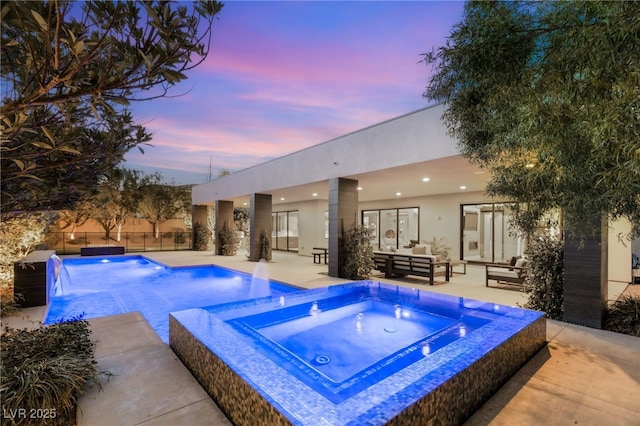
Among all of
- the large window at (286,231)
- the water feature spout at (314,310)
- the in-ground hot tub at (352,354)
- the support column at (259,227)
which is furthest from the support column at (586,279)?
the large window at (286,231)

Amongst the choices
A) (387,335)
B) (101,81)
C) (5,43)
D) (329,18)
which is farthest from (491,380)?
(329,18)

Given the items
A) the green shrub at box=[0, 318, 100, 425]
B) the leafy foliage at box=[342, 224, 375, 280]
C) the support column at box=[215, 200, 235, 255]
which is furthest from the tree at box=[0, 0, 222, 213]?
the support column at box=[215, 200, 235, 255]

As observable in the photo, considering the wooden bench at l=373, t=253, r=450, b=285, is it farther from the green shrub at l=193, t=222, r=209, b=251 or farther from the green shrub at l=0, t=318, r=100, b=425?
the green shrub at l=193, t=222, r=209, b=251

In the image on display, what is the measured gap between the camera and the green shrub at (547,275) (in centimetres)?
549

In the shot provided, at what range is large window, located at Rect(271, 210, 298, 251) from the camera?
20344 mm

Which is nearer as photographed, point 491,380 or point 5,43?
point 5,43

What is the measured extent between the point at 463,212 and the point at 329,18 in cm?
993

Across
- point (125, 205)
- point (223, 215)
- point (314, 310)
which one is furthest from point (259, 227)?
point (125, 205)

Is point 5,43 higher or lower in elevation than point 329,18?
lower

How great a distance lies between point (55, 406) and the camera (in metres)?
2.61

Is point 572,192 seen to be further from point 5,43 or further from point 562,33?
point 5,43

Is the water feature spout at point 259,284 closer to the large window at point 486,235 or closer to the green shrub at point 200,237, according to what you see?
the large window at point 486,235

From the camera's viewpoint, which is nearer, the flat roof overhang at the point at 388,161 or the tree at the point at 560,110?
the tree at the point at 560,110

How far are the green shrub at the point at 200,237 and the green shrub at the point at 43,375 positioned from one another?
16.4 meters
